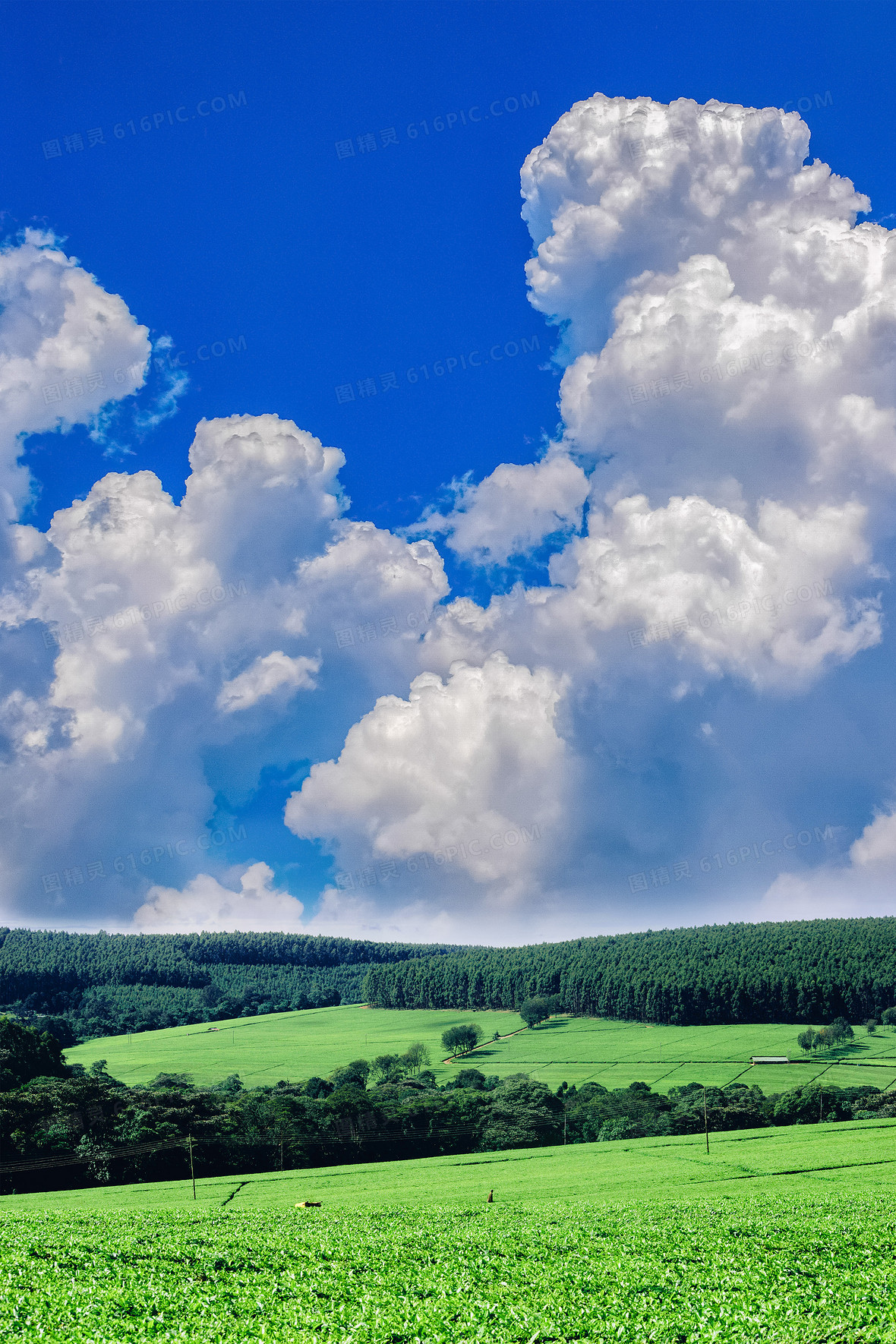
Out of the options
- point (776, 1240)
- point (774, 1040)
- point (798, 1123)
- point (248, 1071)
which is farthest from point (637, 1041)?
point (776, 1240)

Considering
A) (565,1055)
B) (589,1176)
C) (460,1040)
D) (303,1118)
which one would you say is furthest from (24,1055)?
(565,1055)

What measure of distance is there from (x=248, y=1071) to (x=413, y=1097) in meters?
57.5

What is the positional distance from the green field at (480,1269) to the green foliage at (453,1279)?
0.30 ft

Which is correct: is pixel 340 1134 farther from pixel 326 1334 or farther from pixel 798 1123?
pixel 326 1334

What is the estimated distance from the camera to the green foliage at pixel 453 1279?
23562mm

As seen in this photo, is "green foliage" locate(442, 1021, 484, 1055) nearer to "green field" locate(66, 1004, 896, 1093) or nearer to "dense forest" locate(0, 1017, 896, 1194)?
"green field" locate(66, 1004, 896, 1093)

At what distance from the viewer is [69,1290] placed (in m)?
24.3

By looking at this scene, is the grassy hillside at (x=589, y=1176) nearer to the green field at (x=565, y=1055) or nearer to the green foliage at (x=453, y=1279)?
the green foliage at (x=453, y=1279)

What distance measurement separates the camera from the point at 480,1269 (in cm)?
3108

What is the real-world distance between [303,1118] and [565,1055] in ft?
239

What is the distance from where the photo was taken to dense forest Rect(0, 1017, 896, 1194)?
293 ft

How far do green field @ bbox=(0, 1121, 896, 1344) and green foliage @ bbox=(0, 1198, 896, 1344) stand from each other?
9 centimetres

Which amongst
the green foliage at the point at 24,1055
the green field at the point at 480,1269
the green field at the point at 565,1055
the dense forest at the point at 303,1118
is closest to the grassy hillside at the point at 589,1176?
the green field at the point at 480,1269

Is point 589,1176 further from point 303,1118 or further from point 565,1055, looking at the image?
point 565,1055
